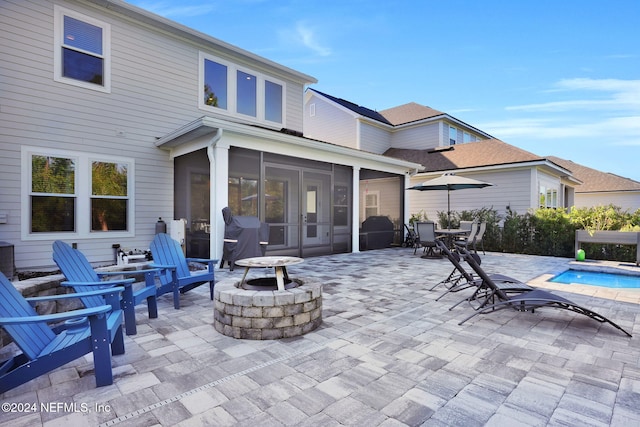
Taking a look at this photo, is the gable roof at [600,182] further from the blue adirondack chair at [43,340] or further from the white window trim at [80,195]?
the blue adirondack chair at [43,340]

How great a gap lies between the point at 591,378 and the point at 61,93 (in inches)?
352

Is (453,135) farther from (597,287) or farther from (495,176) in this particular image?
(597,287)

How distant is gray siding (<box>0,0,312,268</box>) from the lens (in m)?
6.02

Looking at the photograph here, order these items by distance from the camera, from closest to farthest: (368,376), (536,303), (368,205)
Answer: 1. (368,376)
2. (536,303)
3. (368,205)

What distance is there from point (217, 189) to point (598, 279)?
7.93 metres

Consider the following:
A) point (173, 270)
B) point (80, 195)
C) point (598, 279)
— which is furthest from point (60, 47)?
point (598, 279)

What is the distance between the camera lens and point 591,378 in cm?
238

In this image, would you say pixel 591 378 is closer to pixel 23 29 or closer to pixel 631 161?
pixel 23 29

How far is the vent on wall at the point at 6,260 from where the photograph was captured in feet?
17.4

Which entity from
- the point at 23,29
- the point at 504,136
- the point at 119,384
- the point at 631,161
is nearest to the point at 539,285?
the point at 119,384

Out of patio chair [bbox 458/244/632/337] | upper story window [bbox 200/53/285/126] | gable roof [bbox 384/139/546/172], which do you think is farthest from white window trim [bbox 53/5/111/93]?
gable roof [bbox 384/139/546/172]

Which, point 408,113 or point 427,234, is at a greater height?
point 408,113

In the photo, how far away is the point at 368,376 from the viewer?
94.9 inches

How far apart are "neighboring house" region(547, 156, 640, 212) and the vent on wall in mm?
22230
